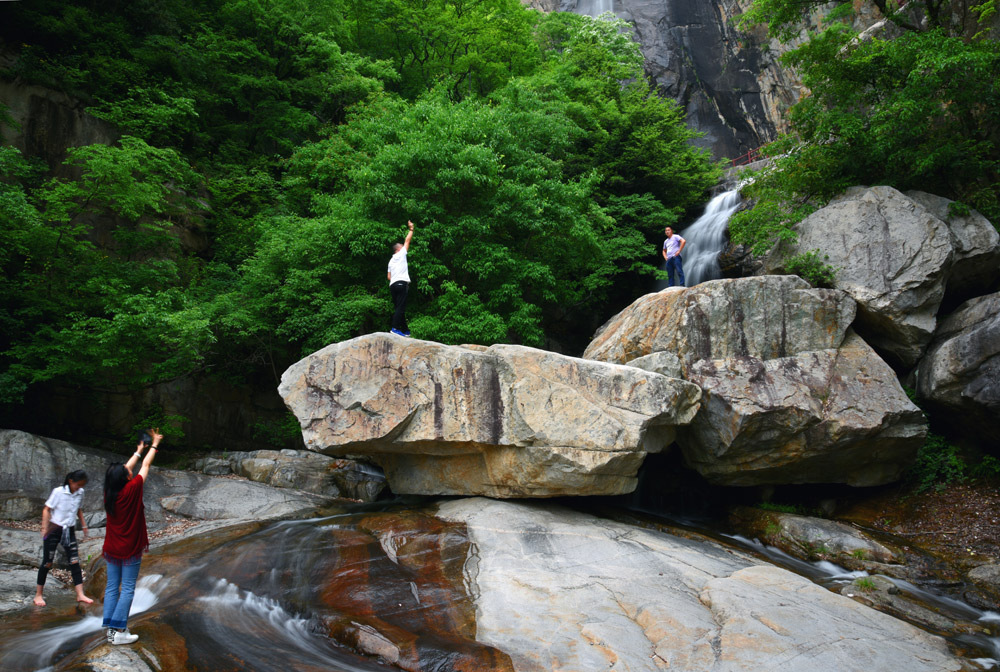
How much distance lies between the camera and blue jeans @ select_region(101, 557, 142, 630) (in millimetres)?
5801

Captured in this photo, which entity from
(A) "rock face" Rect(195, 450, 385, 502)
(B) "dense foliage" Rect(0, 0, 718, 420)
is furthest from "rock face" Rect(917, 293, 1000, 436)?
(A) "rock face" Rect(195, 450, 385, 502)

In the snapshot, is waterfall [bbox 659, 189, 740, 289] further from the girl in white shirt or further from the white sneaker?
the white sneaker

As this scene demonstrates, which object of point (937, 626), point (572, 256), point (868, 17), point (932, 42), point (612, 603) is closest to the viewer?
point (612, 603)

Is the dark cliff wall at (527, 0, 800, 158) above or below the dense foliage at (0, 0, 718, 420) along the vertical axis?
above

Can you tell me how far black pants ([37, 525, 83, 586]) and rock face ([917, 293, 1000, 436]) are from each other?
51.2 feet

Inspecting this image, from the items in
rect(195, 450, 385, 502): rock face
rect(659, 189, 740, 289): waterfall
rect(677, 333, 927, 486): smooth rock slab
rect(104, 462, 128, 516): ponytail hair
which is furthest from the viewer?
rect(659, 189, 740, 289): waterfall

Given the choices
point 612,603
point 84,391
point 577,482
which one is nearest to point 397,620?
point 612,603

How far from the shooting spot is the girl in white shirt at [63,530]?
762 cm

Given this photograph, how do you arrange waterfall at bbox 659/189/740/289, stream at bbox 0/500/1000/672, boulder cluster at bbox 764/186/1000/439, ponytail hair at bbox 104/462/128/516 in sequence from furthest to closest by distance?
waterfall at bbox 659/189/740/289
boulder cluster at bbox 764/186/1000/439
stream at bbox 0/500/1000/672
ponytail hair at bbox 104/462/128/516

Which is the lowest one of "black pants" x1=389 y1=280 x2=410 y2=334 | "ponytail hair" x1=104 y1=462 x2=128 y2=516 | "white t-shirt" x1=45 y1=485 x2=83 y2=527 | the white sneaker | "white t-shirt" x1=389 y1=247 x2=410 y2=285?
the white sneaker

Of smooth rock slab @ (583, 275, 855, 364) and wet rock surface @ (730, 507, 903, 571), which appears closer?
wet rock surface @ (730, 507, 903, 571)

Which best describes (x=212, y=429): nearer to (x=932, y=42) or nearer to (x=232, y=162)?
(x=232, y=162)

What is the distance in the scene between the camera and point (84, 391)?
1482cm

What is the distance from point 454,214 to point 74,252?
8980 millimetres
